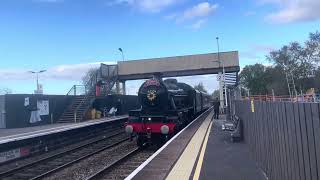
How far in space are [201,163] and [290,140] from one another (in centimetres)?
619

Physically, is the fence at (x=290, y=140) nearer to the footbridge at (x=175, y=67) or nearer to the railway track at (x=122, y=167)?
the railway track at (x=122, y=167)

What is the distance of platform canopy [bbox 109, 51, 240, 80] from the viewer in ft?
163

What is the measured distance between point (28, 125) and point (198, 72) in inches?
915

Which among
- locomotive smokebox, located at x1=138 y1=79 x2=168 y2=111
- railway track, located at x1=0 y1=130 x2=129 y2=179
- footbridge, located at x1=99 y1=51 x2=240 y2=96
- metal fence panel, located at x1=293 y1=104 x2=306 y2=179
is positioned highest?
footbridge, located at x1=99 y1=51 x2=240 y2=96

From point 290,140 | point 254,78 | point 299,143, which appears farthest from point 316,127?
point 254,78

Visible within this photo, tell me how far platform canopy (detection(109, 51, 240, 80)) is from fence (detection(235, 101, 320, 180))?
39670mm

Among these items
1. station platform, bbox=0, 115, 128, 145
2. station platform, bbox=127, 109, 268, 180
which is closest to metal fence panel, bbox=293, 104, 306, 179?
station platform, bbox=127, 109, 268, 180

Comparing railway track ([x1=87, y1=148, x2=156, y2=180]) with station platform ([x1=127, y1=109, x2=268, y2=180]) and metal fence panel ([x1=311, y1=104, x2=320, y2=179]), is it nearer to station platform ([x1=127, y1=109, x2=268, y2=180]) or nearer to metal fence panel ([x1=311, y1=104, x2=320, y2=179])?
station platform ([x1=127, y1=109, x2=268, y2=180])

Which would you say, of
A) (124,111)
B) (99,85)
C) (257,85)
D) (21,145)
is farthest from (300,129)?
(257,85)

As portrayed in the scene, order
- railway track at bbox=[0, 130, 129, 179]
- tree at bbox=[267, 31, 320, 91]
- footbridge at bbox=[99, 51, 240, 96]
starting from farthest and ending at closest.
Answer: tree at bbox=[267, 31, 320, 91], footbridge at bbox=[99, 51, 240, 96], railway track at bbox=[0, 130, 129, 179]

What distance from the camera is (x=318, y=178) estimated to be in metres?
5.38

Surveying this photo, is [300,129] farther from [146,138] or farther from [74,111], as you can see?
[74,111]

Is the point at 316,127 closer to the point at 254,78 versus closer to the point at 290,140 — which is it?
the point at 290,140

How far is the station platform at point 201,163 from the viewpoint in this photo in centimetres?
1084
